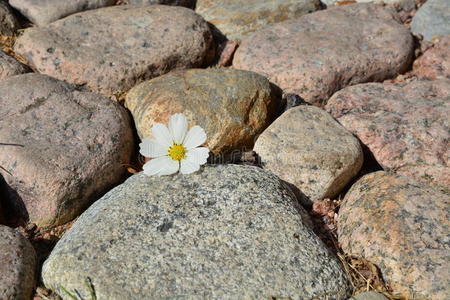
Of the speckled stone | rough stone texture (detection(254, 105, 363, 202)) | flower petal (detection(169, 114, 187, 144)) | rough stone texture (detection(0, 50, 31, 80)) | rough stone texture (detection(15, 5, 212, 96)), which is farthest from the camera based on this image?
rough stone texture (detection(15, 5, 212, 96))

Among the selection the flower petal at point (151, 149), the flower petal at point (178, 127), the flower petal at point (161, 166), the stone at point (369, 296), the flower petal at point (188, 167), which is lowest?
the stone at point (369, 296)

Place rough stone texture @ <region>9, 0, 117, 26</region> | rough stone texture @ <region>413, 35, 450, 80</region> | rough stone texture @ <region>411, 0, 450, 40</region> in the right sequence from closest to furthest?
rough stone texture @ <region>413, 35, 450, 80</region>, rough stone texture @ <region>9, 0, 117, 26</region>, rough stone texture @ <region>411, 0, 450, 40</region>

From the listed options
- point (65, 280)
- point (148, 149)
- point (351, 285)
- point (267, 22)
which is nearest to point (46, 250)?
point (65, 280)

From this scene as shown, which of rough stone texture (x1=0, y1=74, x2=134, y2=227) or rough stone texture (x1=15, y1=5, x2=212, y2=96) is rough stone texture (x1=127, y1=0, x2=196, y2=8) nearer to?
rough stone texture (x1=15, y1=5, x2=212, y2=96)

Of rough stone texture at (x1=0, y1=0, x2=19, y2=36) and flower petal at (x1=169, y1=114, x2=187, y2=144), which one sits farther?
rough stone texture at (x1=0, y1=0, x2=19, y2=36)

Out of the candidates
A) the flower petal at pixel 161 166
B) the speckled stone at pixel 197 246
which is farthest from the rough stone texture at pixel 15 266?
the flower petal at pixel 161 166

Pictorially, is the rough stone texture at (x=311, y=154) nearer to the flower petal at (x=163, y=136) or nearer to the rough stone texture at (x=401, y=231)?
the rough stone texture at (x=401, y=231)

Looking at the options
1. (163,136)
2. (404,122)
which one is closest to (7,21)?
(163,136)

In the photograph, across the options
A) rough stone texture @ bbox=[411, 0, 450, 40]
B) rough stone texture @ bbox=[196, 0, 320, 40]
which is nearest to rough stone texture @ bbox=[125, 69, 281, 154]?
rough stone texture @ bbox=[196, 0, 320, 40]
